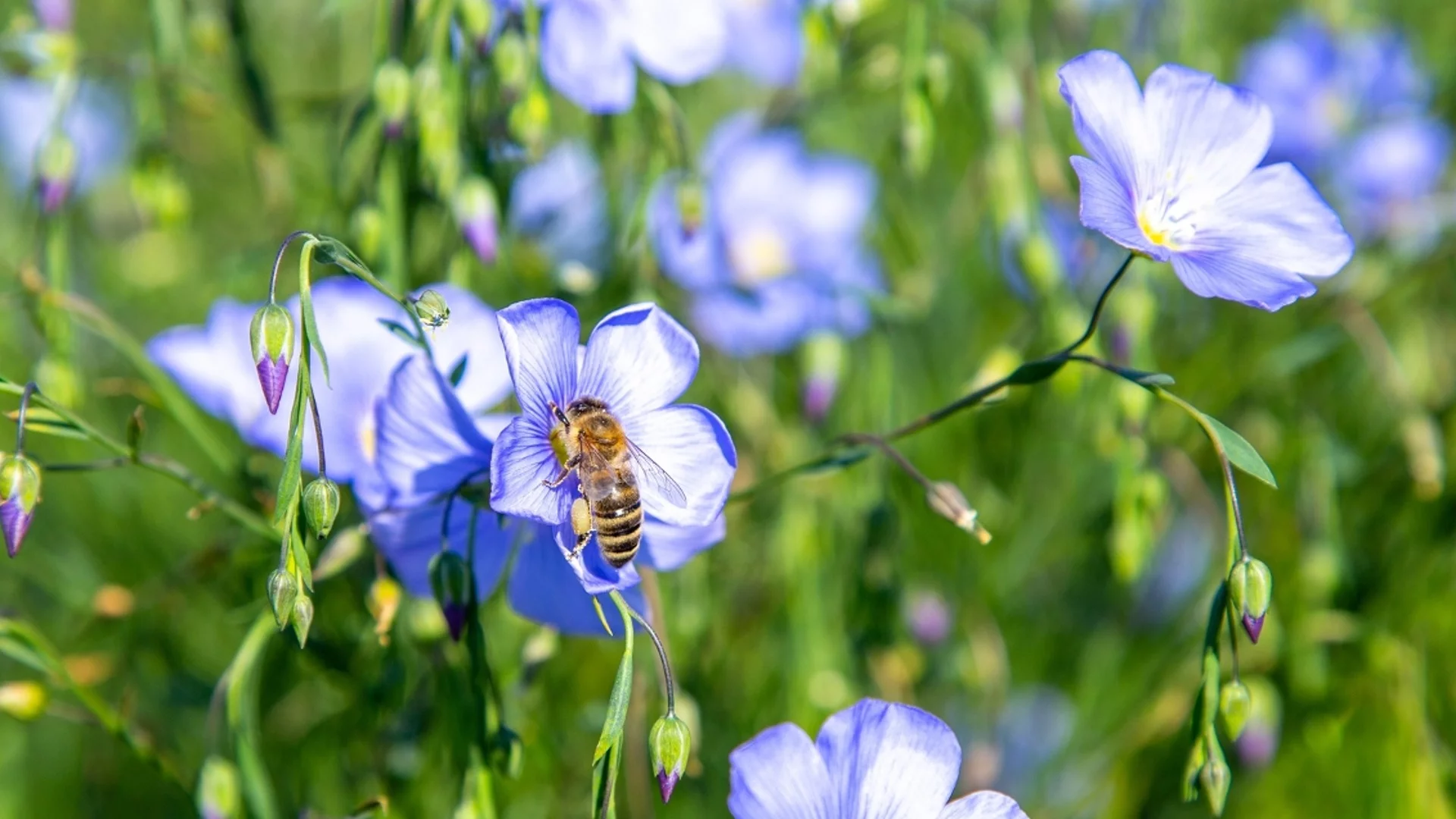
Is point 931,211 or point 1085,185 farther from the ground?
point 1085,185

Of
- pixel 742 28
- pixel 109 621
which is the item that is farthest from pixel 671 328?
pixel 742 28

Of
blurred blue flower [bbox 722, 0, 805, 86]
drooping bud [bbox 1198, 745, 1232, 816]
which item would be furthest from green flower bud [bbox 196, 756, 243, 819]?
blurred blue flower [bbox 722, 0, 805, 86]

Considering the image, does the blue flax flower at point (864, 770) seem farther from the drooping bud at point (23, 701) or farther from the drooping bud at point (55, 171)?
the drooping bud at point (55, 171)

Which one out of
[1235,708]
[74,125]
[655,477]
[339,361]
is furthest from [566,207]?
[74,125]

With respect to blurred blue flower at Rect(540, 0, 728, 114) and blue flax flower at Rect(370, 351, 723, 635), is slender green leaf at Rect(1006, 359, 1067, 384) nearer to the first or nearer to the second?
blue flax flower at Rect(370, 351, 723, 635)

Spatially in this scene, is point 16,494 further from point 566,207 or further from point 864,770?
point 566,207

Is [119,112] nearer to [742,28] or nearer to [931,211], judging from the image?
[742,28]
